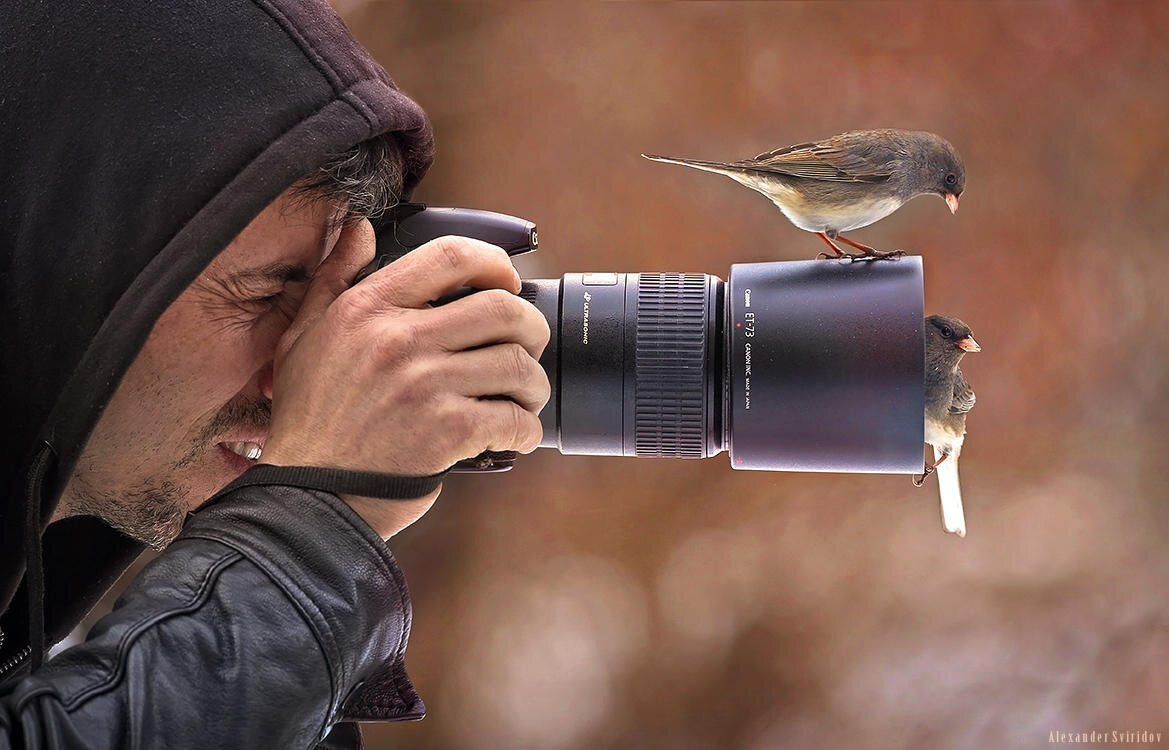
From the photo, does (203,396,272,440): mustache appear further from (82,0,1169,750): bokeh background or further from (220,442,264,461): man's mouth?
(82,0,1169,750): bokeh background

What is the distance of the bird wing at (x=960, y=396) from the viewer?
0.70 m

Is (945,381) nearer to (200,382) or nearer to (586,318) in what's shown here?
(586,318)

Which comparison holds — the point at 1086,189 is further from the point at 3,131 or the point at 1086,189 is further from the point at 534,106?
the point at 3,131

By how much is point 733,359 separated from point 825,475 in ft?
1.77

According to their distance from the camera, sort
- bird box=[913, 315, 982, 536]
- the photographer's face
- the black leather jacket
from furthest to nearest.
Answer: bird box=[913, 315, 982, 536] → the photographer's face → the black leather jacket

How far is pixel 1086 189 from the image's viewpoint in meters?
1.10

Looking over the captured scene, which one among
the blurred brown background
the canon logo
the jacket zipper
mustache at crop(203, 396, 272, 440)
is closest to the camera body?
the canon logo

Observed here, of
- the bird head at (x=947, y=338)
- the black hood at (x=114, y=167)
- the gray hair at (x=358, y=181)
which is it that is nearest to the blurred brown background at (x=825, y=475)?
the bird head at (x=947, y=338)

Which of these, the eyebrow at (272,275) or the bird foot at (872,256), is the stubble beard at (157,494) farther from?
the bird foot at (872,256)

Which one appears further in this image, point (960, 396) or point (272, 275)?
point (960, 396)

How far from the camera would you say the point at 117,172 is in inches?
20.6

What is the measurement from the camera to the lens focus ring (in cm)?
70

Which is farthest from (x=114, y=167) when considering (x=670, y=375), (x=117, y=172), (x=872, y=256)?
(x=872, y=256)

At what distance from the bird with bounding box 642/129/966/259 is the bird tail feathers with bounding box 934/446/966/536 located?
0.16 meters
